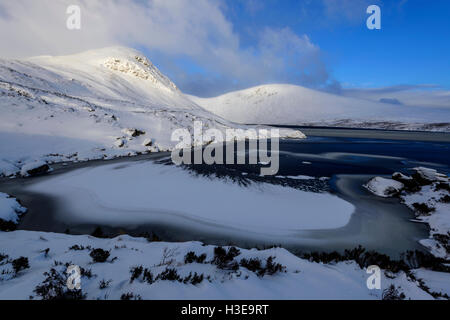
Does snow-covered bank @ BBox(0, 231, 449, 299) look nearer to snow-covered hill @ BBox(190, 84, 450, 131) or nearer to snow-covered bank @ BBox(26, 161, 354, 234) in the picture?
snow-covered bank @ BBox(26, 161, 354, 234)

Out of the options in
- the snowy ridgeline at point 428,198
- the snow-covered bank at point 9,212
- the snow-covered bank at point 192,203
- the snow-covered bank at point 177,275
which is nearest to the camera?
the snow-covered bank at point 177,275

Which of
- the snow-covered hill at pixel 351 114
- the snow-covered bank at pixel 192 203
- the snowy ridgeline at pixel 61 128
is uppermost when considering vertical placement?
the snow-covered hill at pixel 351 114

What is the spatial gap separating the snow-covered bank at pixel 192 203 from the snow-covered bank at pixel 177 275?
2.67m

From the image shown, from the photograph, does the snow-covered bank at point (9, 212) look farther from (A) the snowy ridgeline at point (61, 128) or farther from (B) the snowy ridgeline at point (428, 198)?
(B) the snowy ridgeline at point (428, 198)

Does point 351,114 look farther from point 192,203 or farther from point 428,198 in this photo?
point 192,203

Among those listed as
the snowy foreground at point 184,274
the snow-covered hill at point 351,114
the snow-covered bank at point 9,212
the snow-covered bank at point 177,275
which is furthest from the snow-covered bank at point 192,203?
the snow-covered hill at point 351,114

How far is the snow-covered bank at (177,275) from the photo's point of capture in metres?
3.24

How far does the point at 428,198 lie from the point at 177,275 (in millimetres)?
13441

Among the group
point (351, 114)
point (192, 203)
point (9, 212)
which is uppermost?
point (351, 114)

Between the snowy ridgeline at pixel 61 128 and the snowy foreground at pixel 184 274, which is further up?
the snowy ridgeline at pixel 61 128

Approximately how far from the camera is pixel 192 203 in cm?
975

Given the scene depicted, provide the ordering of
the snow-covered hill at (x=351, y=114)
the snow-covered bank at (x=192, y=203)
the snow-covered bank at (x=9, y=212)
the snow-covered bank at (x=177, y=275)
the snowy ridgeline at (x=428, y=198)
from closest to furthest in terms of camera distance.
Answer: the snow-covered bank at (x=177, y=275) → the snow-covered bank at (x=9, y=212) → the snowy ridgeline at (x=428, y=198) → the snow-covered bank at (x=192, y=203) → the snow-covered hill at (x=351, y=114)

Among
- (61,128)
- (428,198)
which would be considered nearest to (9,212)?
(61,128)
